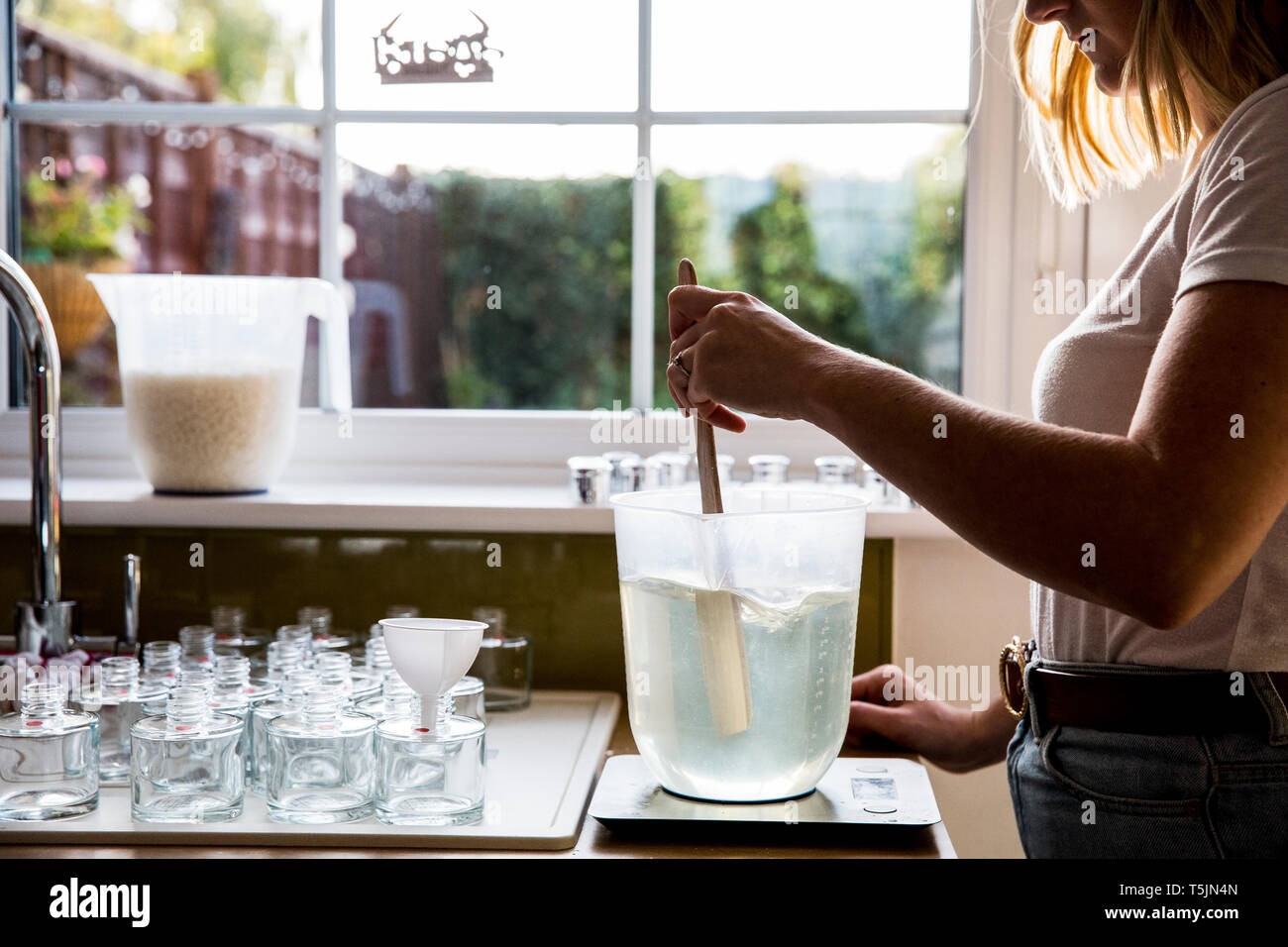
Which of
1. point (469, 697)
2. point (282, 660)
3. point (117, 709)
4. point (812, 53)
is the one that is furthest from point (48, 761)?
point (812, 53)

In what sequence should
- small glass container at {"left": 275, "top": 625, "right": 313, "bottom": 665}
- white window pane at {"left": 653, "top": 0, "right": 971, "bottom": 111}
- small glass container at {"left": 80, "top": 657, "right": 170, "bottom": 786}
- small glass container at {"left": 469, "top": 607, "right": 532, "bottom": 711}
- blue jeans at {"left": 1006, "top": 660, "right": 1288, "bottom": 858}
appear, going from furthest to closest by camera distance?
white window pane at {"left": 653, "top": 0, "right": 971, "bottom": 111}
small glass container at {"left": 469, "top": 607, "right": 532, "bottom": 711}
small glass container at {"left": 275, "top": 625, "right": 313, "bottom": 665}
small glass container at {"left": 80, "top": 657, "right": 170, "bottom": 786}
blue jeans at {"left": 1006, "top": 660, "right": 1288, "bottom": 858}

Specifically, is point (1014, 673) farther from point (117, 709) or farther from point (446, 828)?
point (117, 709)

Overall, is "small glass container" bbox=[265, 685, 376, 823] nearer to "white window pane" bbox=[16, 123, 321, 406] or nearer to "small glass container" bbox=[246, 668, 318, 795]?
"small glass container" bbox=[246, 668, 318, 795]

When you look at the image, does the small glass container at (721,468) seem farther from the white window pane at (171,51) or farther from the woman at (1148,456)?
the white window pane at (171,51)

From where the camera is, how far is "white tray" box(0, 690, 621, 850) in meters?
0.86

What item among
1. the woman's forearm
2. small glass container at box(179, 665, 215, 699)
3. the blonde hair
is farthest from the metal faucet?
the blonde hair

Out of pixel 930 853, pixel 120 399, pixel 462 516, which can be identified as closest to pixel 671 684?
pixel 930 853

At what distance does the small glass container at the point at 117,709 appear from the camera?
1.00m

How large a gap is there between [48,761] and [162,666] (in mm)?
147

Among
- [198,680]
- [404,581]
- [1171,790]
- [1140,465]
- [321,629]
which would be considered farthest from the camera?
[404,581]

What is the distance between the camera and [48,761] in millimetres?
918

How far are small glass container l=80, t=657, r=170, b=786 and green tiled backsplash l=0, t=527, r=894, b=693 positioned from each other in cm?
32

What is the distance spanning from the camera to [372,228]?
1.54 meters

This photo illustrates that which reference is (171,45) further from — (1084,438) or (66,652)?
(1084,438)
